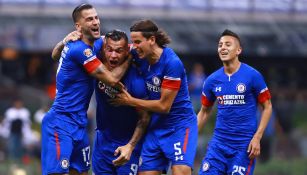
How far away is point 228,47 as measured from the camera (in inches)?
556

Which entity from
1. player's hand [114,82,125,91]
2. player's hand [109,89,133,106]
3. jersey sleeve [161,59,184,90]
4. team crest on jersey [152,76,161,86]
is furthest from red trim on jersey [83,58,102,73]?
jersey sleeve [161,59,184,90]

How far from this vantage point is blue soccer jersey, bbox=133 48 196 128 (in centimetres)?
1284

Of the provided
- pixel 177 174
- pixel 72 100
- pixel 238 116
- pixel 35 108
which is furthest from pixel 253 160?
pixel 35 108

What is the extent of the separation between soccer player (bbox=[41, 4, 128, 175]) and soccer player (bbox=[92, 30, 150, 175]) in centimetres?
20

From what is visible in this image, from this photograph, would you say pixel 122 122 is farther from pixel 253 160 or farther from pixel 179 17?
pixel 179 17

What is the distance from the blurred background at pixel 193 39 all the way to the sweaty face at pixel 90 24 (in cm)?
1554

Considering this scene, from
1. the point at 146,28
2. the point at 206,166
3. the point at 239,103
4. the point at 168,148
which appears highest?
the point at 146,28

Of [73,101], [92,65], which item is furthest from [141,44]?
[73,101]

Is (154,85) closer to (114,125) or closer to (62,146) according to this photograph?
(114,125)

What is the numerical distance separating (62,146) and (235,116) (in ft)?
8.32

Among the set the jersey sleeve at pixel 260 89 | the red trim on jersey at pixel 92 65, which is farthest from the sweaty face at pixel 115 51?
Answer: the jersey sleeve at pixel 260 89

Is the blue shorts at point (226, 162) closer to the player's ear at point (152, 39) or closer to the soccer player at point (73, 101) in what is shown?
the soccer player at point (73, 101)

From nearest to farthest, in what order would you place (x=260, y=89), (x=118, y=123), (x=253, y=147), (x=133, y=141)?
(x=133, y=141) < (x=118, y=123) < (x=253, y=147) < (x=260, y=89)

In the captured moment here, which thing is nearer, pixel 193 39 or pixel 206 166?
pixel 206 166
